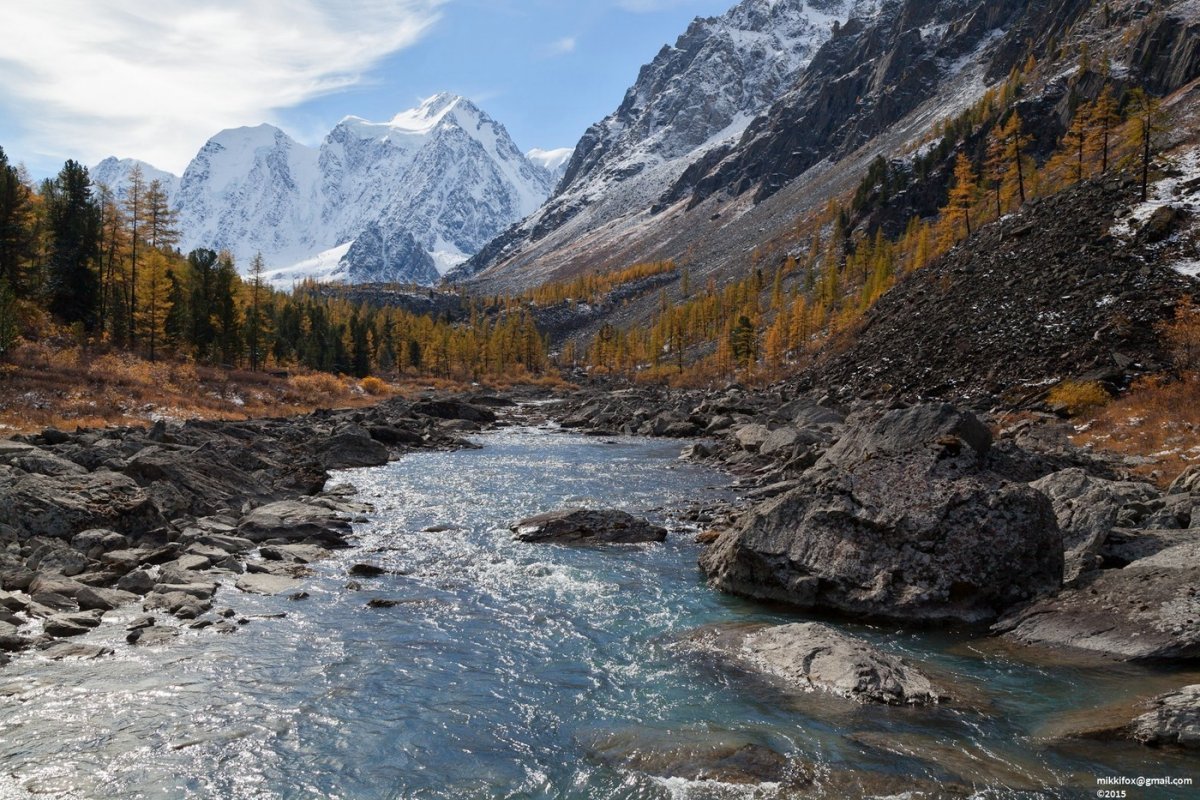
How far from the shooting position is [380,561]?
71.8ft

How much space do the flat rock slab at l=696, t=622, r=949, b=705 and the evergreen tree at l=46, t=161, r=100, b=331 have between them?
73733 millimetres

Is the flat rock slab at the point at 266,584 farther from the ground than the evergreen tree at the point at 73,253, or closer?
closer

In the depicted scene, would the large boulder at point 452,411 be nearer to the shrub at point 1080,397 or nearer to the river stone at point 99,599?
the shrub at point 1080,397

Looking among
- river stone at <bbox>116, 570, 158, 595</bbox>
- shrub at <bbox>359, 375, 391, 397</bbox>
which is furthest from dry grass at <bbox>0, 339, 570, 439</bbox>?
river stone at <bbox>116, 570, 158, 595</bbox>

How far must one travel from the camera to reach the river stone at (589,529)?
2422cm

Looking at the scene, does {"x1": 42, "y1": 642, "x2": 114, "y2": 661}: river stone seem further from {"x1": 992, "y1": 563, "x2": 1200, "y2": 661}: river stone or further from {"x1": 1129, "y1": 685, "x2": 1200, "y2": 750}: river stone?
{"x1": 992, "y1": 563, "x2": 1200, "y2": 661}: river stone

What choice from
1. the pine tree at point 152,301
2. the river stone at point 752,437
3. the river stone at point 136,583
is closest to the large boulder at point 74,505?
the river stone at point 136,583

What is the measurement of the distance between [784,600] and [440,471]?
27.8 m

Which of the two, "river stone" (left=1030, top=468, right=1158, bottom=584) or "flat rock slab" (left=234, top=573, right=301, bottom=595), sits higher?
"river stone" (left=1030, top=468, right=1158, bottom=584)

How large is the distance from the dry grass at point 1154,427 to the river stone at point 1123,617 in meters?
14.4

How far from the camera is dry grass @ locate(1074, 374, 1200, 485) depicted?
26.7 meters

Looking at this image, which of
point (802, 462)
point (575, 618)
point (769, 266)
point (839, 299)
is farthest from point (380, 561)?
point (769, 266)

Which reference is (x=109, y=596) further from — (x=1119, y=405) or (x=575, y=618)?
(x=1119, y=405)

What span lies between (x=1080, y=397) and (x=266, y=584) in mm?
39741
